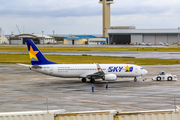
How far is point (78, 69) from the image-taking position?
55.6m

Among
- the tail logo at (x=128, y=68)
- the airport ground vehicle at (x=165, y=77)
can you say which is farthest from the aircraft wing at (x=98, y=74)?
the airport ground vehicle at (x=165, y=77)

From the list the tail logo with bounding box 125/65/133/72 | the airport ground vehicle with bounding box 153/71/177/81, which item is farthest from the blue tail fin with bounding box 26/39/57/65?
the airport ground vehicle with bounding box 153/71/177/81

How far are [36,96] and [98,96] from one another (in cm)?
939

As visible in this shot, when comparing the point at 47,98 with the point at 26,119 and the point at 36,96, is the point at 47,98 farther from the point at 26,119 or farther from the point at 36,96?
the point at 26,119

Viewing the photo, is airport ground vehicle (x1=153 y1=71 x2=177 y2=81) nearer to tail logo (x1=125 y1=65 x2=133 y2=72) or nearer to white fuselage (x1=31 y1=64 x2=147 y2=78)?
white fuselage (x1=31 y1=64 x2=147 y2=78)

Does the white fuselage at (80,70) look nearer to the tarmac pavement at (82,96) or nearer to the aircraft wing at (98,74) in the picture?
the aircraft wing at (98,74)

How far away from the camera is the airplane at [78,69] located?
54812 mm

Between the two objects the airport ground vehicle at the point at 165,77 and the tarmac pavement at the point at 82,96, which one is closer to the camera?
the tarmac pavement at the point at 82,96

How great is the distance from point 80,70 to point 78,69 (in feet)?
1.43

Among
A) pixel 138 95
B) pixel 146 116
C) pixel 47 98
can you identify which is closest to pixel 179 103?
pixel 138 95

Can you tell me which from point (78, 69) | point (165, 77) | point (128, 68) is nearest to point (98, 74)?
point (78, 69)

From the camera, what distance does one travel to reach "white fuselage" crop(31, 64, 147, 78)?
54906 mm

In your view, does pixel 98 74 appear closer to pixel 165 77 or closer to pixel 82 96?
pixel 82 96

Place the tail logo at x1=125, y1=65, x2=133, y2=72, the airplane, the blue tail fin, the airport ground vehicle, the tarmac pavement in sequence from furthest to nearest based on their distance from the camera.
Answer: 1. the airport ground vehicle
2. the tail logo at x1=125, y1=65, x2=133, y2=72
3. the blue tail fin
4. the airplane
5. the tarmac pavement
